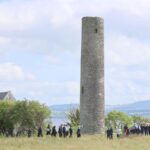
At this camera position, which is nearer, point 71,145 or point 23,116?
point 71,145

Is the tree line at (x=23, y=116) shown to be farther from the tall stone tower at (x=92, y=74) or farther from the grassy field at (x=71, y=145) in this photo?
the grassy field at (x=71, y=145)

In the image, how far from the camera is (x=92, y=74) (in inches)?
1668

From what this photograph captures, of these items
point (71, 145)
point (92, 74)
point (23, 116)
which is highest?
point (92, 74)

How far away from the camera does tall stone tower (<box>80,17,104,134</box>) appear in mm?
42281

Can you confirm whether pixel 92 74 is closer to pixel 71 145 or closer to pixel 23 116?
pixel 71 145

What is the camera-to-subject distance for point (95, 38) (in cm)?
4231

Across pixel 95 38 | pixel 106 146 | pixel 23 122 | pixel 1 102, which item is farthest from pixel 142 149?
pixel 1 102

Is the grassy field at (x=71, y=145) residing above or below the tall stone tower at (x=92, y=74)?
below

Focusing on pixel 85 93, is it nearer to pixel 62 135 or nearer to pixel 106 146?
pixel 62 135

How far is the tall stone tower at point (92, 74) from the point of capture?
139 feet

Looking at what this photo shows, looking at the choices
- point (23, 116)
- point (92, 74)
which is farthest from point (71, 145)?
point (23, 116)

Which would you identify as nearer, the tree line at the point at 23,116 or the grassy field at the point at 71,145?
the grassy field at the point at 71,145

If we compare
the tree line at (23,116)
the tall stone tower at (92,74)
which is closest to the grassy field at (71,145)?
the tall stone tower at (92,74)

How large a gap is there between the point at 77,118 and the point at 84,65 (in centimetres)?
2301
